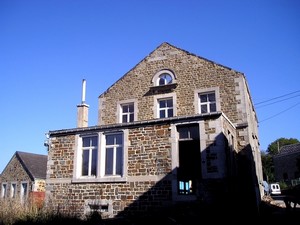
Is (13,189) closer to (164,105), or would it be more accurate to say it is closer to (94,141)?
(164,105)

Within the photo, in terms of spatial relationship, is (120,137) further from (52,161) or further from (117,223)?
(117,223)

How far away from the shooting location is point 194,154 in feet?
41.9

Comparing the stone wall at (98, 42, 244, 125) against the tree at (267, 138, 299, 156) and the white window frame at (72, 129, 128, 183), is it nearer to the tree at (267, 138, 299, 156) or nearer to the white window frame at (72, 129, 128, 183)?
the white window frame at (72, 129, 128, 183)

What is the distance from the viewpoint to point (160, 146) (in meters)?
11.2

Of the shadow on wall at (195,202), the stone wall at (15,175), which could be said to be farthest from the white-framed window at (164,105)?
the stone wall at (15,175)

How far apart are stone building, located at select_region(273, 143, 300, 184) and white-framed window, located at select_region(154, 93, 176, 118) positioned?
29.2 meters

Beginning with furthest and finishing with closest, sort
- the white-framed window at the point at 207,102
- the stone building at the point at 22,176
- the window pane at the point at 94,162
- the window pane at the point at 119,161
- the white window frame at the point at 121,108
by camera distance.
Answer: the stone building at the point at 22,176 → the white window frame at the point at 121,108 → the white-framed window at the point at 207,102 → the window pane at the point at 94,162 → the window pane at the point at 119,161

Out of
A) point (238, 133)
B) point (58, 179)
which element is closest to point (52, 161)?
point (58, 179)

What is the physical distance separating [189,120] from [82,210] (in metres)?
5.49

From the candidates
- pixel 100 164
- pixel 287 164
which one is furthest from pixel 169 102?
pixel 287 164

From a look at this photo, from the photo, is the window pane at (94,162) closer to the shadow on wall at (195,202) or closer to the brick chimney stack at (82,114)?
the shadow on wall at (195,202)

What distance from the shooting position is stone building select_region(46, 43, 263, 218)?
10562 mm

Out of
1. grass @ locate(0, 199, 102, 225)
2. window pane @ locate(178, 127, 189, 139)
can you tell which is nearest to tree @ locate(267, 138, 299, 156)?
window pane @ locate(178, 127, 189, 139)

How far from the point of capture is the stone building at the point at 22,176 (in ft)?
90.7
